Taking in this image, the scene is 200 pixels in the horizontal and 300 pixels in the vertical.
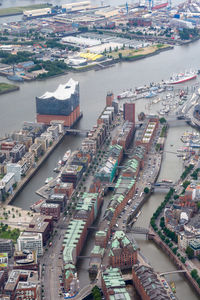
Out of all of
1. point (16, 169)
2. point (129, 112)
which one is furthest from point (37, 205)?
point (129, 112)

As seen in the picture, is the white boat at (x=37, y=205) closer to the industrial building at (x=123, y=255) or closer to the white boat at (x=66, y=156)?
the white boat at (x=66, y=156)

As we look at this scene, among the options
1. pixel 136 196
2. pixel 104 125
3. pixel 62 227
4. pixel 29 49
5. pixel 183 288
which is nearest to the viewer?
pixel 183 288

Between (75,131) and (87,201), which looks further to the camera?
(75,131)

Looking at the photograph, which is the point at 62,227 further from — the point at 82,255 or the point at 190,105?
the point at 190,105

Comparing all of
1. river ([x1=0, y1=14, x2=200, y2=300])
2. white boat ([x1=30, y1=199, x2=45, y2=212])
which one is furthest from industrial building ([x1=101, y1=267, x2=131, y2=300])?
white boat ([x1=30, y1=199, x2=45, y2=212])

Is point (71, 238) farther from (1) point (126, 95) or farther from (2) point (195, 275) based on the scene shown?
(1) point (126, 95)

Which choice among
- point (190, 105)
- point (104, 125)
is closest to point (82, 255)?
point (104, 125)
